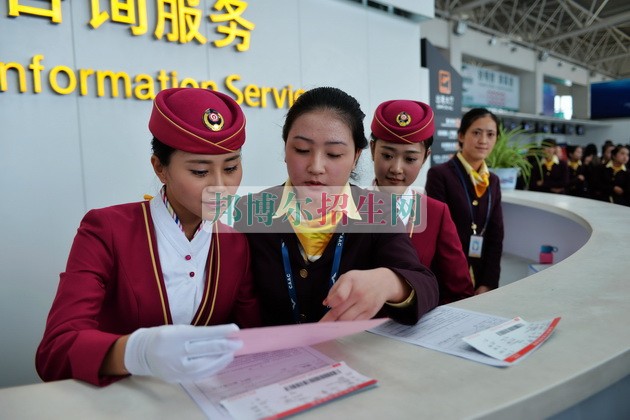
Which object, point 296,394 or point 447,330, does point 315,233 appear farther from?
point 296,394

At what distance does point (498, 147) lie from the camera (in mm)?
4137

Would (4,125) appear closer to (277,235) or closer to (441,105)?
(277,235)

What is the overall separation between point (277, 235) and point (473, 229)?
4.59 ft

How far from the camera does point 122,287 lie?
114 cm

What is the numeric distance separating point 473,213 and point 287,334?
1.85 metres

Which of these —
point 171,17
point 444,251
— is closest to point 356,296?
point 444,251

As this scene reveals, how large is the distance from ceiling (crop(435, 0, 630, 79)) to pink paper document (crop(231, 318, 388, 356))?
10.6 meters

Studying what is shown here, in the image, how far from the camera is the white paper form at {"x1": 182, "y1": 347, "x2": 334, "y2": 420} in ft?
2.34

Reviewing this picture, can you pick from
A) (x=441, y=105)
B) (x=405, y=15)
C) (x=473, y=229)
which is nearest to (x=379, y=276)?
(x=473, y=229)

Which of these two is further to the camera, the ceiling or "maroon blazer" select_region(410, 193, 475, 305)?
the ceiling

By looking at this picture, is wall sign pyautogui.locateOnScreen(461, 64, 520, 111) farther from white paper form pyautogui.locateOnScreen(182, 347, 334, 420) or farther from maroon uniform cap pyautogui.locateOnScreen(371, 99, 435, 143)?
white paper form pyautogui.locateOnScreen(182, 347, 334, 420)

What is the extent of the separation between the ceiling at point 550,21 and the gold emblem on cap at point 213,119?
400 inches

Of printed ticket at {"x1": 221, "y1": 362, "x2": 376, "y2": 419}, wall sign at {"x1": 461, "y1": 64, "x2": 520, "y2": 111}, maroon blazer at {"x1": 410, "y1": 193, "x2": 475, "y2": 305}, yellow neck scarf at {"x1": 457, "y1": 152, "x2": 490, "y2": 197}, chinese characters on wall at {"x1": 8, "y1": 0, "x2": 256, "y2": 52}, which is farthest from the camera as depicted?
wall sign at {"x1": 461, "y1": 64, "x2": 520, "y2": 111}

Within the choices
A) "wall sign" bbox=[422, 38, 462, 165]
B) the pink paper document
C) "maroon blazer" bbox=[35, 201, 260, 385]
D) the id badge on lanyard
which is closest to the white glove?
the pink paper document
